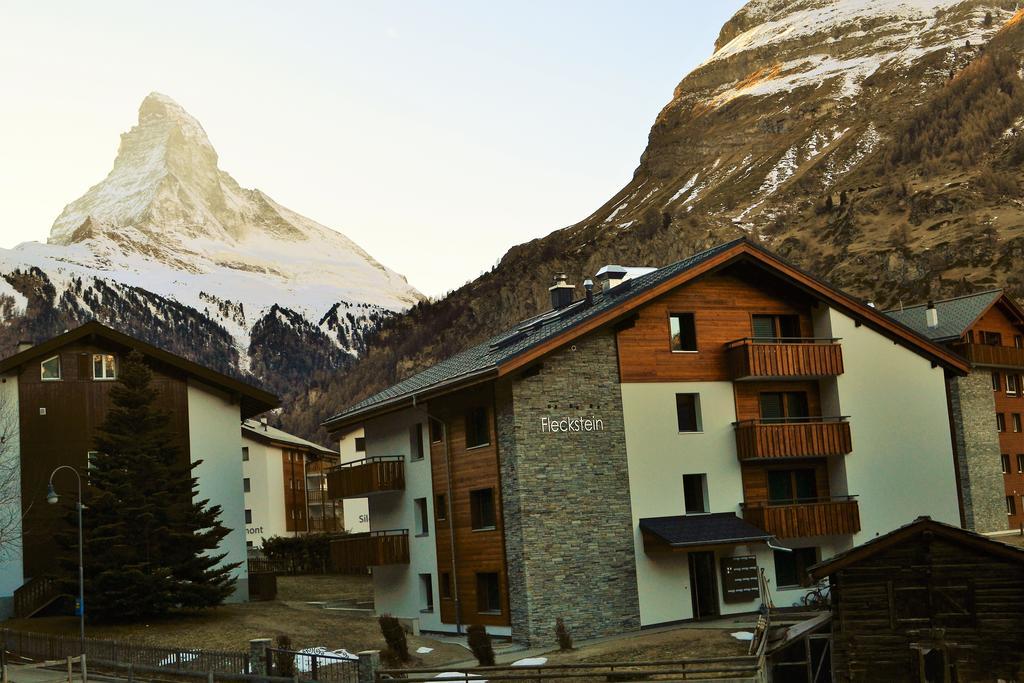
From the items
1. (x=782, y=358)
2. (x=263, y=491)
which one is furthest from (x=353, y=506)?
(x=782, y=358)

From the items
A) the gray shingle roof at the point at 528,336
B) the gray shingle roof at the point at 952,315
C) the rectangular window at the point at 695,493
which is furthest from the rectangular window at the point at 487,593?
the gray shingle roof at the point at 952,315

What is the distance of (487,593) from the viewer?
3900 cm

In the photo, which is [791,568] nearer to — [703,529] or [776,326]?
[703,529]

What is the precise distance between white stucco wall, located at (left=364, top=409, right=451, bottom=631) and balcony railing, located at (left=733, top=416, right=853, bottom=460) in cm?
1083

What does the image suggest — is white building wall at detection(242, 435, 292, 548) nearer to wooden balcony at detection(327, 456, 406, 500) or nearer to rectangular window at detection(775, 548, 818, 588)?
wooden balcony at detection(327, 456, 406, 500)

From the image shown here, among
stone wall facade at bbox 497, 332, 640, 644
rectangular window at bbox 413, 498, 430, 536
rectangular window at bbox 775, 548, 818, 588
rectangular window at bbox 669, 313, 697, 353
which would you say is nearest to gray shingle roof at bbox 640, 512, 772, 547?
stone wall facade at bbox 497, 332, 640, 644

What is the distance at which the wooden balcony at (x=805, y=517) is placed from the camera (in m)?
38.4

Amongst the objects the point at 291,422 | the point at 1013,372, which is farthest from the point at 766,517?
the point at 291,422

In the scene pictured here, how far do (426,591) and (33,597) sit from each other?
1335cm

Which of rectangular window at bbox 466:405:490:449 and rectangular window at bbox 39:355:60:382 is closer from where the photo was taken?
rectangular window at bbox 466:405:490:449

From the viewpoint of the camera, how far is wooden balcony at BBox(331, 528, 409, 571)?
43250 mm

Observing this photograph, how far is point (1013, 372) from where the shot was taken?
230 ft

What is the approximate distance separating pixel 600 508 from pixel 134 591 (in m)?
14.6

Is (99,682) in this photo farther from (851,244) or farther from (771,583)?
(851,244)
